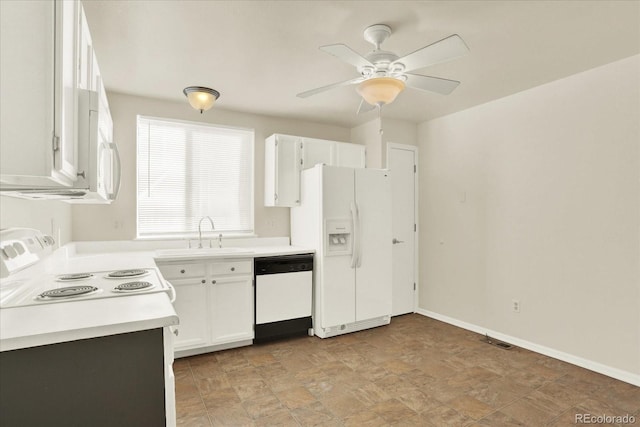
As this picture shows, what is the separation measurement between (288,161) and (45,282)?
273 centimetres

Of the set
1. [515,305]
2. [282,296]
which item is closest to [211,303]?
[282,296]

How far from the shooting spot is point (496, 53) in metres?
2.74

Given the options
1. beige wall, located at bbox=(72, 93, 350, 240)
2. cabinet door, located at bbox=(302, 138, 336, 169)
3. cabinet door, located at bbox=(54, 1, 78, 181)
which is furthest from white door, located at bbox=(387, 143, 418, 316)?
cabinet door, located at bbox=(54, 1, 78, 181)

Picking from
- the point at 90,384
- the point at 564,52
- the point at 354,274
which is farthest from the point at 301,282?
the point at 564,52

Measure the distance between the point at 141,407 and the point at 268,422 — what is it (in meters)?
1.14

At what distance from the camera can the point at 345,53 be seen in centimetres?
207

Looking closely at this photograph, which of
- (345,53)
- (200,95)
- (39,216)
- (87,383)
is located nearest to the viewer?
(87,383)

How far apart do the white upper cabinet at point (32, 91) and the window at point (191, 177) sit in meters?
2.79

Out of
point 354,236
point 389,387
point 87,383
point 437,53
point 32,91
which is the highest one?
point 437,53

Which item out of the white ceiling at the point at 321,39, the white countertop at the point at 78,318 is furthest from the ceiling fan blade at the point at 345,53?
the white countertop at the point at 78,318

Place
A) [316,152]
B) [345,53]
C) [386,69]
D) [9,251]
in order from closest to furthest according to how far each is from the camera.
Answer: [9,251]
[345,53]
[386,69]
[316,152]

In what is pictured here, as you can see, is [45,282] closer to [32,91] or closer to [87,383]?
[87,383]

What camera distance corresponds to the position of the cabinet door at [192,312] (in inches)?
127

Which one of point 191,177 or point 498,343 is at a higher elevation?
point 191,177
